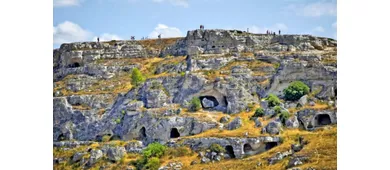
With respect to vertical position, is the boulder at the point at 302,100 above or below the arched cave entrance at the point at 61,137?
above

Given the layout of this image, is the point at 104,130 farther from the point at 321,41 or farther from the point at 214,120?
the point at 321,41

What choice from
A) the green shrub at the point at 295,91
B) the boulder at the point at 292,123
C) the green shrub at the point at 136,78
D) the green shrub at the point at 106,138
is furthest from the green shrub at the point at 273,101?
the green shrub at the point at 136,78

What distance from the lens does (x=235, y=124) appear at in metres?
24.5

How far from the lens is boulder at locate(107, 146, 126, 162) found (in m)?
24.8

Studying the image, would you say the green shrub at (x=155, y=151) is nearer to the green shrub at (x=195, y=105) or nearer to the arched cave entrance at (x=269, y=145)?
the green shrub at (x=195, y=105)

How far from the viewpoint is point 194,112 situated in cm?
2647

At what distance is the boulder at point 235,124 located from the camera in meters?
24.5

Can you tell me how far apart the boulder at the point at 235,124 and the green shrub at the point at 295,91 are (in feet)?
7.99

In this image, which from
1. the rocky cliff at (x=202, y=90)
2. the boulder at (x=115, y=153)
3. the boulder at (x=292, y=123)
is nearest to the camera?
the boulder at (x=292, y=123)

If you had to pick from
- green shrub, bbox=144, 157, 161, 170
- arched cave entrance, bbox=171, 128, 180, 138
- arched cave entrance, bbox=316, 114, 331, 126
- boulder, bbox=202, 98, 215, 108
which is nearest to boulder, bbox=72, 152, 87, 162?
arched cave entrance, bbox=171, 128, 180, 138

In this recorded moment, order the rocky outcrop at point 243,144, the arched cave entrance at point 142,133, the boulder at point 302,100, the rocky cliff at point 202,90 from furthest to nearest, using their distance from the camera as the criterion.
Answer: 1. the arched cave entrance at point 142,133
2. the boulder at point 302,100
3. the rocky cliff at point 202,90
4. the rocky outcrop at point 243,144
